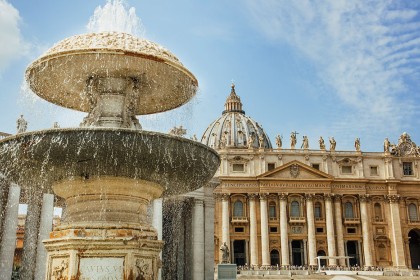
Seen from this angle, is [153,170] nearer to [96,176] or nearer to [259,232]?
[96,176]

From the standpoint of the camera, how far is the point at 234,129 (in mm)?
94750

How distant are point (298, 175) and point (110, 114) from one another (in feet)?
187

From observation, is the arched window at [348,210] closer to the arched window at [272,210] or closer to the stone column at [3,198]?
the arched window at [272,210]

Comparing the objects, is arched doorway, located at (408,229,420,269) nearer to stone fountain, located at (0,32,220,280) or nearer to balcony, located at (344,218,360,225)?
balcony, located at (344,218,360,225)

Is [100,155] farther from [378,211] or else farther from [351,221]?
[378,211]

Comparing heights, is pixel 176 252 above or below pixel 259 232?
below

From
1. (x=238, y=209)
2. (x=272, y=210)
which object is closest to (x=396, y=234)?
(x=272, y=210)

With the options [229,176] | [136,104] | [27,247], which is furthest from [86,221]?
[229,176]

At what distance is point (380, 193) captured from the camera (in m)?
65.1

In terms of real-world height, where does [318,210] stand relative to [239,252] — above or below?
above

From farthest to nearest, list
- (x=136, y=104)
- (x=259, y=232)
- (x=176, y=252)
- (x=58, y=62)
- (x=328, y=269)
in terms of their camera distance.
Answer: (x=259, y=232)
(x=328, y=269)
(x=176, y=252)
(x=136, y=104)
(x=58, y=62)

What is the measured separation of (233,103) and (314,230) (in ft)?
151

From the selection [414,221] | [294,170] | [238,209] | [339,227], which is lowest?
[339,227]

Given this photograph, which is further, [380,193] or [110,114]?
[380,193]
